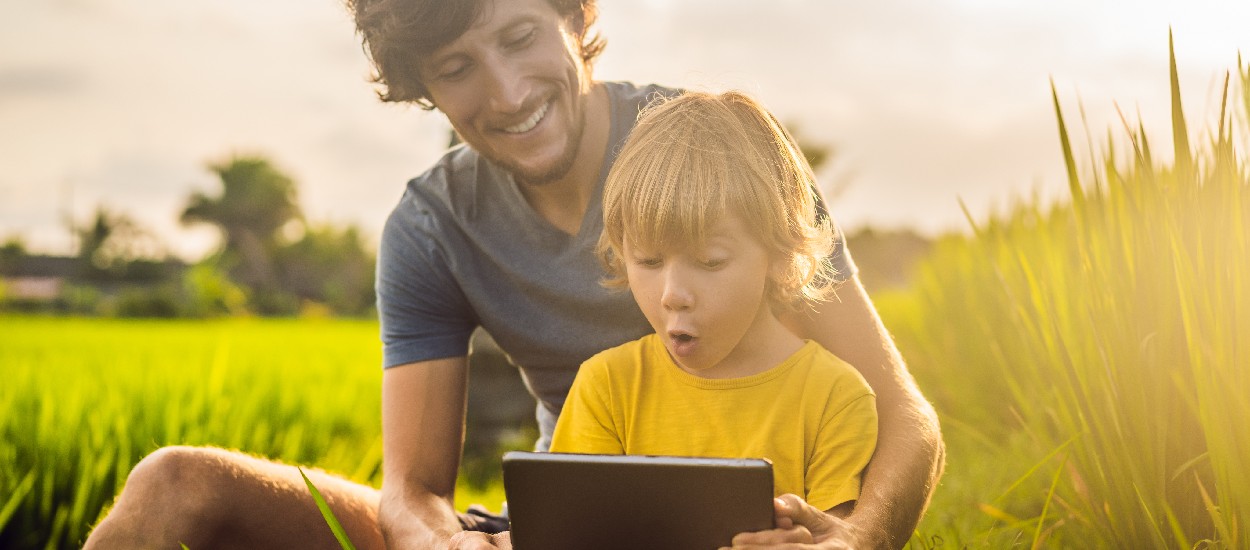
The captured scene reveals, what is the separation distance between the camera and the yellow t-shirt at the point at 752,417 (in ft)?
5.22

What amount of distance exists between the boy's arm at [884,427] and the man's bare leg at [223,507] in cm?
120

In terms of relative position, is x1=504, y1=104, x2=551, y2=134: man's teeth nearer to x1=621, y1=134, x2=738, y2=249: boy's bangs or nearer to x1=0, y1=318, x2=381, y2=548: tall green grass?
x1=621, y1=134, x2=738, y2=249: boy's bangs

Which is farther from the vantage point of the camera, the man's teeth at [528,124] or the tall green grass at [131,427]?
the tall green grass at [131,427]

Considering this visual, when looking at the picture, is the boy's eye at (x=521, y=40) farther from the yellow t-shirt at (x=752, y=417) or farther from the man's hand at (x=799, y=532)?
the man's hand at (x=799, y=532)

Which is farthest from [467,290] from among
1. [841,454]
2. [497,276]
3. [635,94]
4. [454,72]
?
[841,454]

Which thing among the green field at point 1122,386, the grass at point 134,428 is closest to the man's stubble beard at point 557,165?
the green field at point 1122,386

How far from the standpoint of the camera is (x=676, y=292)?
1.49m

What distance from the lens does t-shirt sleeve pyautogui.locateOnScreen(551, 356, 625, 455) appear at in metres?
1.69

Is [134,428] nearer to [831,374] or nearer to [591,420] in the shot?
[591,420]

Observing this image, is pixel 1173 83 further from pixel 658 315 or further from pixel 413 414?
pixel 413 414

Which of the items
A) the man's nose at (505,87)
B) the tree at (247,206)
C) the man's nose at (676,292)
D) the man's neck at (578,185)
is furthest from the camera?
the tree at (247,206)

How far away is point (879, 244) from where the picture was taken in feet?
49.3

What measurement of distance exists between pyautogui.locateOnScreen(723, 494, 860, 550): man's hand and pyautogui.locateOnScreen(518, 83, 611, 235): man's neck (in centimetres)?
108

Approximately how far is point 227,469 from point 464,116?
0.96m
